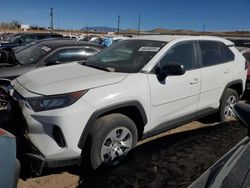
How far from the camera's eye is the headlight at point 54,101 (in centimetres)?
323

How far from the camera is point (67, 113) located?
3166mm

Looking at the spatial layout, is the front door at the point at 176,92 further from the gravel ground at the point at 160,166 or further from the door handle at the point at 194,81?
the gravel ground at the point at 160,166

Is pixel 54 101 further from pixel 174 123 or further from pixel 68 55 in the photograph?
pixel 68 55

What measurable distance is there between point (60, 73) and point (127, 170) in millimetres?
1540

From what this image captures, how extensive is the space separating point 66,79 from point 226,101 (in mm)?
3075

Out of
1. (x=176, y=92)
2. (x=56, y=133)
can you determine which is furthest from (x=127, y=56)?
(x=56, y=133)

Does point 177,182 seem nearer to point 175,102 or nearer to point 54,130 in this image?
point 175,102

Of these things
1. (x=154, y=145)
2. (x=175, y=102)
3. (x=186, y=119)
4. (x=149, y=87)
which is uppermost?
(x=149, y=87)

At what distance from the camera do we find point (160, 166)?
13.0 feet

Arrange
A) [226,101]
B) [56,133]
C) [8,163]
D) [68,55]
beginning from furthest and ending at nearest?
1. [68,55]
2. [226,101]
3. [56,133]
4. [8,163]

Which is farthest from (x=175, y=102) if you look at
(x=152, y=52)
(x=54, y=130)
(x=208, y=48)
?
(x=54, y=130)

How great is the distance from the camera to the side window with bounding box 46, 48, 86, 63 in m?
6.40

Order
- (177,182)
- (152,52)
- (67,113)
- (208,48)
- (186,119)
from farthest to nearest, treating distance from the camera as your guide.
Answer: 1. (208,48)
2. (186,119)
3. (152,52)
4. (177,182)
5. (67,113)

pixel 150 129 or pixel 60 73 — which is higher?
pixel 60 73
